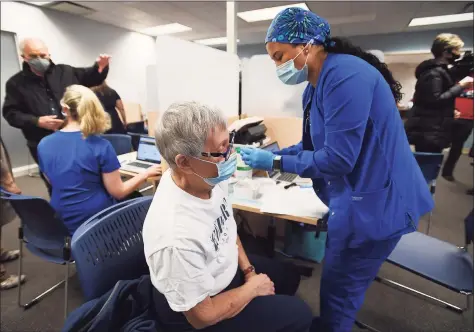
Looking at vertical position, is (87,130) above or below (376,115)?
below

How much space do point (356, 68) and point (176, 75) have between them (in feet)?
3.16

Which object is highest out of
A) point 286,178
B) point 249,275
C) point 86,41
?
point 86,41

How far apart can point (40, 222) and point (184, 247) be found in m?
1.04

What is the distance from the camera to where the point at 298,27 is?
1036mm

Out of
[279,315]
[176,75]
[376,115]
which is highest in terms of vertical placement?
[176,75]

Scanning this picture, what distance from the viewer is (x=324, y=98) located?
3.28ft

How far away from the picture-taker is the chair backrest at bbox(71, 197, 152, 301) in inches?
34.3

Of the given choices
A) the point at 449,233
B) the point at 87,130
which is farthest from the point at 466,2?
the point at 87,130

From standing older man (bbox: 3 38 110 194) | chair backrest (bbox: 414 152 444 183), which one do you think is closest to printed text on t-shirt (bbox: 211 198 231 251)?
chair backrest (bbox: 414 152 444 183)

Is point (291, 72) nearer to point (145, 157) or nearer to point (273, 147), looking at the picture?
point (273, 147)

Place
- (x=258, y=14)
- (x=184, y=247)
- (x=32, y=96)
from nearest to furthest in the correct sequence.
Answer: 1. (x=184, y=247)
2. (x=32, y=96)
3. (x=258, y=14)

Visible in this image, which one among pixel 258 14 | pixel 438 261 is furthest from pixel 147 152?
pixel 258 14

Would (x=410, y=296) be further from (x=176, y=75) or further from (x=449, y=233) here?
(x=176, y=75)

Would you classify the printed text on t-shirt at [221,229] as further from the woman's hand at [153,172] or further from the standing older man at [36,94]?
the standing older man at [36,94]
